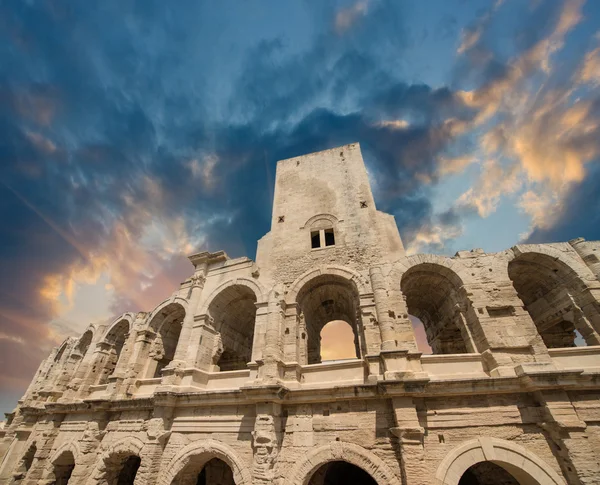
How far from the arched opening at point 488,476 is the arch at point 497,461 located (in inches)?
99.7

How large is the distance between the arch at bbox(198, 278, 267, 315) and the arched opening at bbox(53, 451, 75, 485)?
9245mm

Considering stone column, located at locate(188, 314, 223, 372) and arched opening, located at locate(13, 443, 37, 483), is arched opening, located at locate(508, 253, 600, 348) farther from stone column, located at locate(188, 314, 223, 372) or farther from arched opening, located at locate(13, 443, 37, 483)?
arched opening, located at locate(13, 443, 37, 483)

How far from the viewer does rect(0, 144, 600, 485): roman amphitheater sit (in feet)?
24.5

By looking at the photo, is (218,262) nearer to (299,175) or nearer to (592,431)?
(299,175)

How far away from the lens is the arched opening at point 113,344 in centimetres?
1575

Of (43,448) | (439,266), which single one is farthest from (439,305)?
(43,448)

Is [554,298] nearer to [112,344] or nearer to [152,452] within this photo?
[152,452]

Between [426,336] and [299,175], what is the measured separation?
11.1 meters

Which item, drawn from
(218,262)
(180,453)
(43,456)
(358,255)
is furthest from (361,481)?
(43,456)

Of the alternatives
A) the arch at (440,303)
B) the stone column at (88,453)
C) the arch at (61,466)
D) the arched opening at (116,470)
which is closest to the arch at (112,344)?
the arch at (61,466)

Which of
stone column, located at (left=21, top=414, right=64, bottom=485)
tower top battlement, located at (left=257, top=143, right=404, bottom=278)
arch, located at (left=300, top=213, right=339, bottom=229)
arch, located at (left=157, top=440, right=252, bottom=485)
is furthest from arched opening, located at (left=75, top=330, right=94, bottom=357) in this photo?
arch, located at (left=300, top=213, right=339, bottom=229)

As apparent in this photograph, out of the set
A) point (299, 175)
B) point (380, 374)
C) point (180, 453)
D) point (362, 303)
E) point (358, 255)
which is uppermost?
point (299, 175)

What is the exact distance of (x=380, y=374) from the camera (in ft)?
28.5

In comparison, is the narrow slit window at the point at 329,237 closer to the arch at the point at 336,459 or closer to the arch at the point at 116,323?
the arch at the point at 336,459
